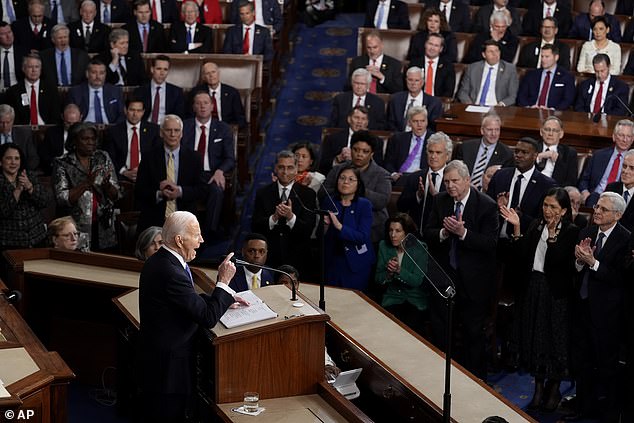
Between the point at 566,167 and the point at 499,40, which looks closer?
A: the point at 566,167

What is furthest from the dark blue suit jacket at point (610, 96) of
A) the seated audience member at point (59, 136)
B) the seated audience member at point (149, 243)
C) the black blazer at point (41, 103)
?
the seated audience member at point (149, 243)

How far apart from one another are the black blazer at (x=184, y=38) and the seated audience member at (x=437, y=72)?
1.85 m

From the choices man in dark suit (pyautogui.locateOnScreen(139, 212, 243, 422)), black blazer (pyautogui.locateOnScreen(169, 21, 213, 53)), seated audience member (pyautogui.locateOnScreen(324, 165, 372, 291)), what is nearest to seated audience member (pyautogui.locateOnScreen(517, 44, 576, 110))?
black blazer (pyautogui.locateOnScreen(169, 21, 213, 53))

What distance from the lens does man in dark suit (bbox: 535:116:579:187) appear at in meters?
7.55

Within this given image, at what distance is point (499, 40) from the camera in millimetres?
9688

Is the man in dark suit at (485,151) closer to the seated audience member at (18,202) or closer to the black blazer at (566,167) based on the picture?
the black blazer at (566,167)

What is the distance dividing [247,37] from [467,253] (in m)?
4.08

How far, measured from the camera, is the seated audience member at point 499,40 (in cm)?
962

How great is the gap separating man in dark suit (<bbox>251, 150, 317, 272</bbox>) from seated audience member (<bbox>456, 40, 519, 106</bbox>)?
2580mm

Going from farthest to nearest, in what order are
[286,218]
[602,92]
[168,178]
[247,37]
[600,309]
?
[247,37] → [602,92] → [168,178] → [286,218] → [600,309]

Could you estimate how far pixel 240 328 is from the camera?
4.45m

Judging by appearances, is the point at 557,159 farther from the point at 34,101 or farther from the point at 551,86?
the point at 34,101

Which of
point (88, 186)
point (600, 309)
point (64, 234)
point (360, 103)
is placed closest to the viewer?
point (600, 309)

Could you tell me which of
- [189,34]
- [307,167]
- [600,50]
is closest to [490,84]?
[600,50]
